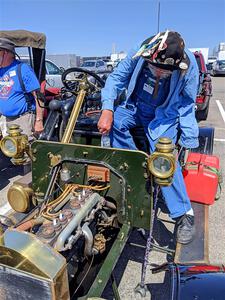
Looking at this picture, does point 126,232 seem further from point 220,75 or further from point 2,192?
point 220,75

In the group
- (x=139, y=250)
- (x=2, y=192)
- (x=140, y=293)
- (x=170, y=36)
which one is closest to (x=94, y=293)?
(x=140, y=293)

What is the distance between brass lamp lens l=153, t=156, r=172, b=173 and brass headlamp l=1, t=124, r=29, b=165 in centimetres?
102

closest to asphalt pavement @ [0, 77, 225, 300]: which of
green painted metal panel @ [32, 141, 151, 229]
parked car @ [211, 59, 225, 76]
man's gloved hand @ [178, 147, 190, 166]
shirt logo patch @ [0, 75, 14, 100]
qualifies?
green painted metal panel @ [32, 141, 151, 229]

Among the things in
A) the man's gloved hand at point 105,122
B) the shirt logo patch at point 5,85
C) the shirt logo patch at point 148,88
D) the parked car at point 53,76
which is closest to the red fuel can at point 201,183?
the shirt logo patch at point 148,88

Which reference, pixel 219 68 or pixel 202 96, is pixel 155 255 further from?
pixel 219 68

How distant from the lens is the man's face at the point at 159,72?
7.55ft

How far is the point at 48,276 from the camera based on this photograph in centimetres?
126

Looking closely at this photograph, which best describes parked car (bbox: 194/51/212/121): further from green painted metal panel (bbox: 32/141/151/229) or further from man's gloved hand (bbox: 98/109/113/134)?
green painted metal panel (bbox: 32/141/151/229)

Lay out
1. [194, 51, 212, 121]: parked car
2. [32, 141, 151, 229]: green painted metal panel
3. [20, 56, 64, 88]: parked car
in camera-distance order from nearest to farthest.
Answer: [32, 141, 151, 229]: green painted metal panel, [194, 51, 212, 121]: parked car, [20, 56, 64, 88]: parked car

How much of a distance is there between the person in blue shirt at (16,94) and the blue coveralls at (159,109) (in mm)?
1701

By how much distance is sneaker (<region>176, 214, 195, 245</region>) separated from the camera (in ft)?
8.33

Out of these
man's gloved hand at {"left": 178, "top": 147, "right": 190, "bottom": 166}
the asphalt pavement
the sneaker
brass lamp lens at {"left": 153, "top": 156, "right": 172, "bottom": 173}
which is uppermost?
brass lamp lens at {"left": 153, "top": 156, "right": 172, "bottom": 173}

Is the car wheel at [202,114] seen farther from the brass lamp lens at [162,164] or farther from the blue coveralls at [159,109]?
the brass lamp lens at [162,164]

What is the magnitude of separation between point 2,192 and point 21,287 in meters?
3.17
